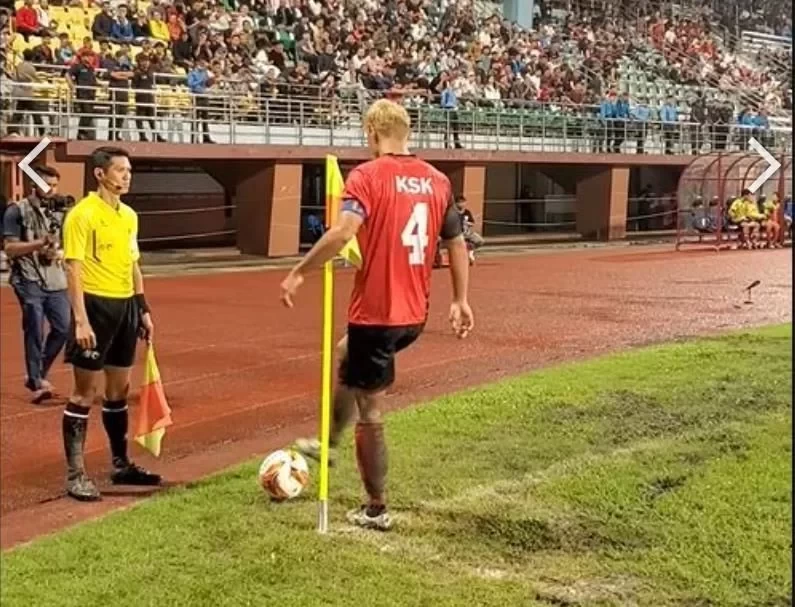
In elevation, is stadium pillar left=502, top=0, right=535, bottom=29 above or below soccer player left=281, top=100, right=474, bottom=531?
above

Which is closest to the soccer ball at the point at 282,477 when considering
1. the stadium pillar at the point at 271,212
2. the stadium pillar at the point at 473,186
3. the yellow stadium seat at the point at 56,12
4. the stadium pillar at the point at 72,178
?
the stadium pillar at the point at 72,178

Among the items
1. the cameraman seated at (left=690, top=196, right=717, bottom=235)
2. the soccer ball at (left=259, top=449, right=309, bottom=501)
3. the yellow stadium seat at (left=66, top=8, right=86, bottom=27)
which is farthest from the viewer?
the cameraman seated at (left=690, top=196, right=717, bottom=235)

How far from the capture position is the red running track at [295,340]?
611cm

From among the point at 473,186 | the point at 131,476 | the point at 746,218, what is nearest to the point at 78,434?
the point at 131,476

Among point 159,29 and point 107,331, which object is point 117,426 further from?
point 159,29

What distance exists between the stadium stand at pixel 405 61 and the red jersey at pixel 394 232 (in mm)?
1320

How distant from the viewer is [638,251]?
17.9 m

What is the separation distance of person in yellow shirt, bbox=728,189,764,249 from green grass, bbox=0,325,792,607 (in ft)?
33.9

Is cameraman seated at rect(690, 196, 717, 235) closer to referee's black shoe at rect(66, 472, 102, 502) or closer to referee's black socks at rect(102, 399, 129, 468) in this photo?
referee's black socks at rect(102, 399, 129, 468)

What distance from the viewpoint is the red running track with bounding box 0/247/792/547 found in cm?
611

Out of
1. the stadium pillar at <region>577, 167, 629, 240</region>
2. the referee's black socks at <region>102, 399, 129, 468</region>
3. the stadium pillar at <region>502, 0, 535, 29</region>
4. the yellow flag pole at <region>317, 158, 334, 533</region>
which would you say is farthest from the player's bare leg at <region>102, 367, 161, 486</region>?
the stadium pillar at <region>577, 167, 629, 240</region>

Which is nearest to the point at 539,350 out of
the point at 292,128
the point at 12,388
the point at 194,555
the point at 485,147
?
the point at 485,147

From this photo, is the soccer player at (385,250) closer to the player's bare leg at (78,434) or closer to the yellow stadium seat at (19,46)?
the player's bare leg at (78,434)

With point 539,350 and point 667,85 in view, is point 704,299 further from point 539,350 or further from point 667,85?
point 667,85
